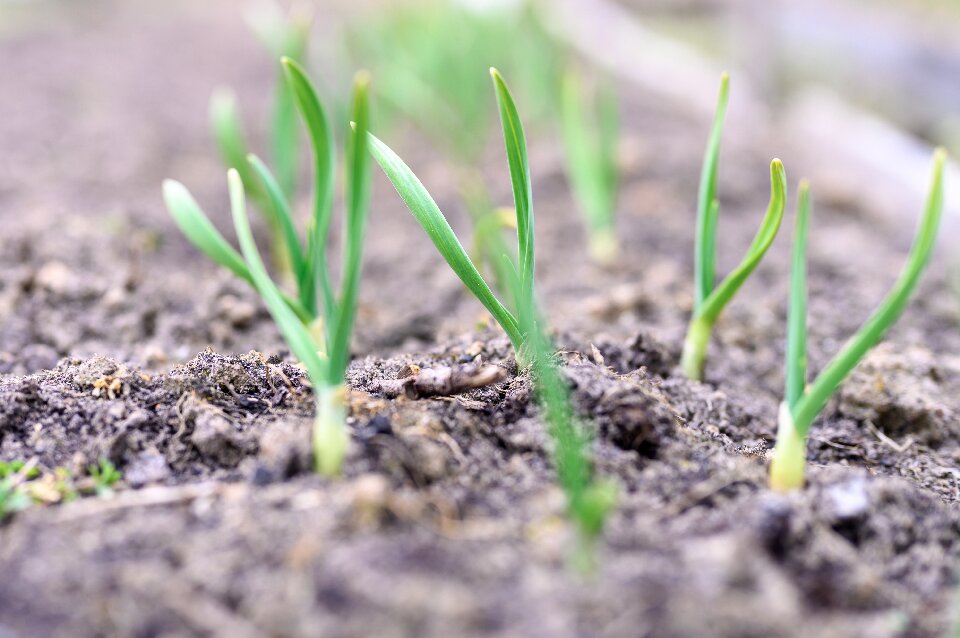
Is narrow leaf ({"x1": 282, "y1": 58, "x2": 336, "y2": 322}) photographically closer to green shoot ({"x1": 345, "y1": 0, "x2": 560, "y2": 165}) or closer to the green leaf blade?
the green leaf blade

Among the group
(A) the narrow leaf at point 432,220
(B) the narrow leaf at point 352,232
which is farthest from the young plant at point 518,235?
(B) the narrow leaf at point 352,232

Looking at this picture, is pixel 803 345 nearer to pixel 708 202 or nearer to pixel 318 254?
pixel 708 202

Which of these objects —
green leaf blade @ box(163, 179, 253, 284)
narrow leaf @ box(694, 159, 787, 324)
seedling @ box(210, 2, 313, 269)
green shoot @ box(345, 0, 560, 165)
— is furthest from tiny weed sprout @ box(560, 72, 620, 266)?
green leaf blade @ box(163, 179, 253, 284)

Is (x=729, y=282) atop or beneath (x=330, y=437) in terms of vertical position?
atop

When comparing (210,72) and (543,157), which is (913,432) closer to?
(543,157)

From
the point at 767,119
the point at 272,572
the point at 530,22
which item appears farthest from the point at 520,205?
the point at 767,119

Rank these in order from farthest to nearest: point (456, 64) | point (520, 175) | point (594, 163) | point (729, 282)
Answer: point (456, 64) < point (594, 163) < point (729, 282) < point (520, 175)

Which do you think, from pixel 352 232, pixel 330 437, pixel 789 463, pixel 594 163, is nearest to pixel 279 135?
pixel 594 163
